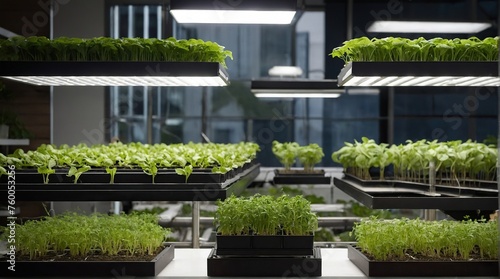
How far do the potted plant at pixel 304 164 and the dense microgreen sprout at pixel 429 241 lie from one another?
334 centimetres

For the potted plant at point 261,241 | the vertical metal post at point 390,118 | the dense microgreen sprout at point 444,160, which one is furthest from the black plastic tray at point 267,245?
the vertical metal post at point 390,118

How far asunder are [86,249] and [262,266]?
34.5 inches

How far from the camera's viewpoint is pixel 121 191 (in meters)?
3.21

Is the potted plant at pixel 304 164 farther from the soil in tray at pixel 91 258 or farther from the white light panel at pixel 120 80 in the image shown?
the soil in tray at pixel 91 258

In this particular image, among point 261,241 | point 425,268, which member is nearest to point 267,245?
point 261,241

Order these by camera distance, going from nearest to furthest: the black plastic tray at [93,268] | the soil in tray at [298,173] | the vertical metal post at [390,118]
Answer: the black plastic tray at [93,268]
the soil in tray at [298,173]
the vertical metal post at [390,118]

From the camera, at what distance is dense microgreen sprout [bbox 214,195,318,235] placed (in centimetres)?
303

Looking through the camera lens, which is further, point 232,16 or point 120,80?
point 120,80

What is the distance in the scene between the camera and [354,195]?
4.44 metres

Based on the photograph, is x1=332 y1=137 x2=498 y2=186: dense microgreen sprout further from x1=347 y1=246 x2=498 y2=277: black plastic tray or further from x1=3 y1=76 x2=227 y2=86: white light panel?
x1=3 y1=76 x2=227 y2=86: white light panel

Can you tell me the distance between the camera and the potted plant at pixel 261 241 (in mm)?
3010

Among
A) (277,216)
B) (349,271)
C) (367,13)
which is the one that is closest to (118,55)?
(277,216)

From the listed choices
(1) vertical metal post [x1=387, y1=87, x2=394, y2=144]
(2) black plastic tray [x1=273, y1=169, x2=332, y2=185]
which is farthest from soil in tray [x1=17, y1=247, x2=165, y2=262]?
(1) vertical metal post [x1=387, y1=87, x2=394, y2=144]

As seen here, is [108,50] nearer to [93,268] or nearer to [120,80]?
[120,80]
